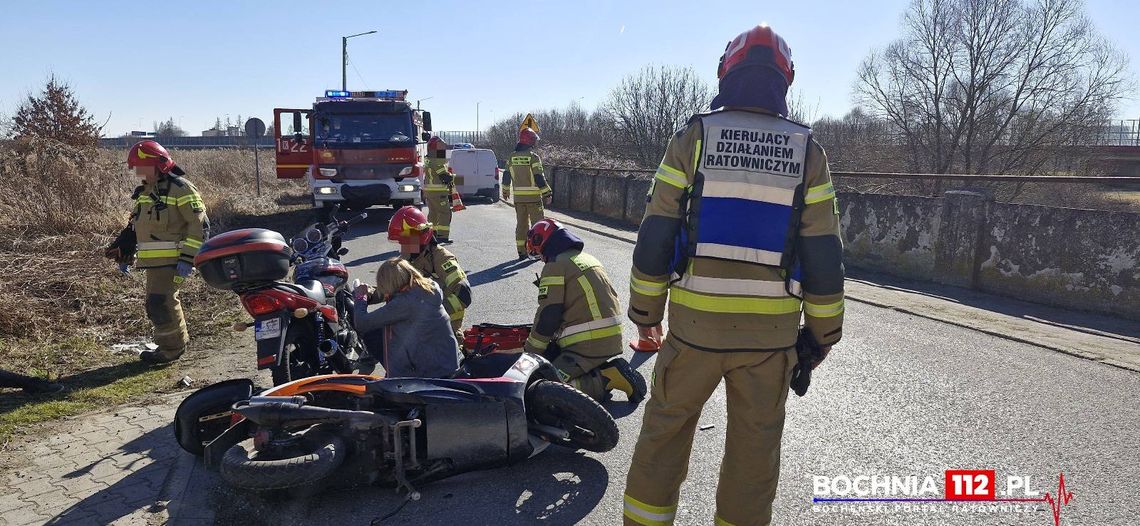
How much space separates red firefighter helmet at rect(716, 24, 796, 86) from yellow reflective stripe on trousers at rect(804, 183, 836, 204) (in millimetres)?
442

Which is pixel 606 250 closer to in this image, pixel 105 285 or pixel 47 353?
pixel 105 285

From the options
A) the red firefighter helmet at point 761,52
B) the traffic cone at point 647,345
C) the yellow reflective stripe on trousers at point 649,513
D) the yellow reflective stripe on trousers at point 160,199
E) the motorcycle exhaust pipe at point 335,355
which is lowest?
the traffic cone at point 647,345

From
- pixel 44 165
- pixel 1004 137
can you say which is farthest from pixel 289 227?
pixel 1004 137

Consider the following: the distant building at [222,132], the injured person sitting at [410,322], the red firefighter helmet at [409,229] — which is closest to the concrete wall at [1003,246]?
the red firefighter helmet at [409,229]

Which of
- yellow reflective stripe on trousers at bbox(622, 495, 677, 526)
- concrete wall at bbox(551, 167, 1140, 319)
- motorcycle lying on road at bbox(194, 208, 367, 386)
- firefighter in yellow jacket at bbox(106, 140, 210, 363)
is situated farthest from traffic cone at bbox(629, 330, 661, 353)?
concrete wall at bbox(551, 167, 1140, 319)

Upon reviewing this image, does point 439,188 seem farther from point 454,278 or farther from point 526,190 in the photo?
point 454,278

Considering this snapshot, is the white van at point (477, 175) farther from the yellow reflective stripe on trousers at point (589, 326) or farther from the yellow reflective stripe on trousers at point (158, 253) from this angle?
the yellow reflective stripe on trousers at point (589, 326)

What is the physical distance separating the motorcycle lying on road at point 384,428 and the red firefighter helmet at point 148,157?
2.61 m

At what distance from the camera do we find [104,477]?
374 cm

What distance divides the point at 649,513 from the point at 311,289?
9.40ft

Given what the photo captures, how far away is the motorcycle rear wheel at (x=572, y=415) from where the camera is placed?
3.72 meters

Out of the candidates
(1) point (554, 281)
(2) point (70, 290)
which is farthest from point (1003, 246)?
(2) point (70, 290)

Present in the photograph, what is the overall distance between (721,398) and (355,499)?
8.40 feet

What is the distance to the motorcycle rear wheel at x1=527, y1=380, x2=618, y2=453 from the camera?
12.2 ft
